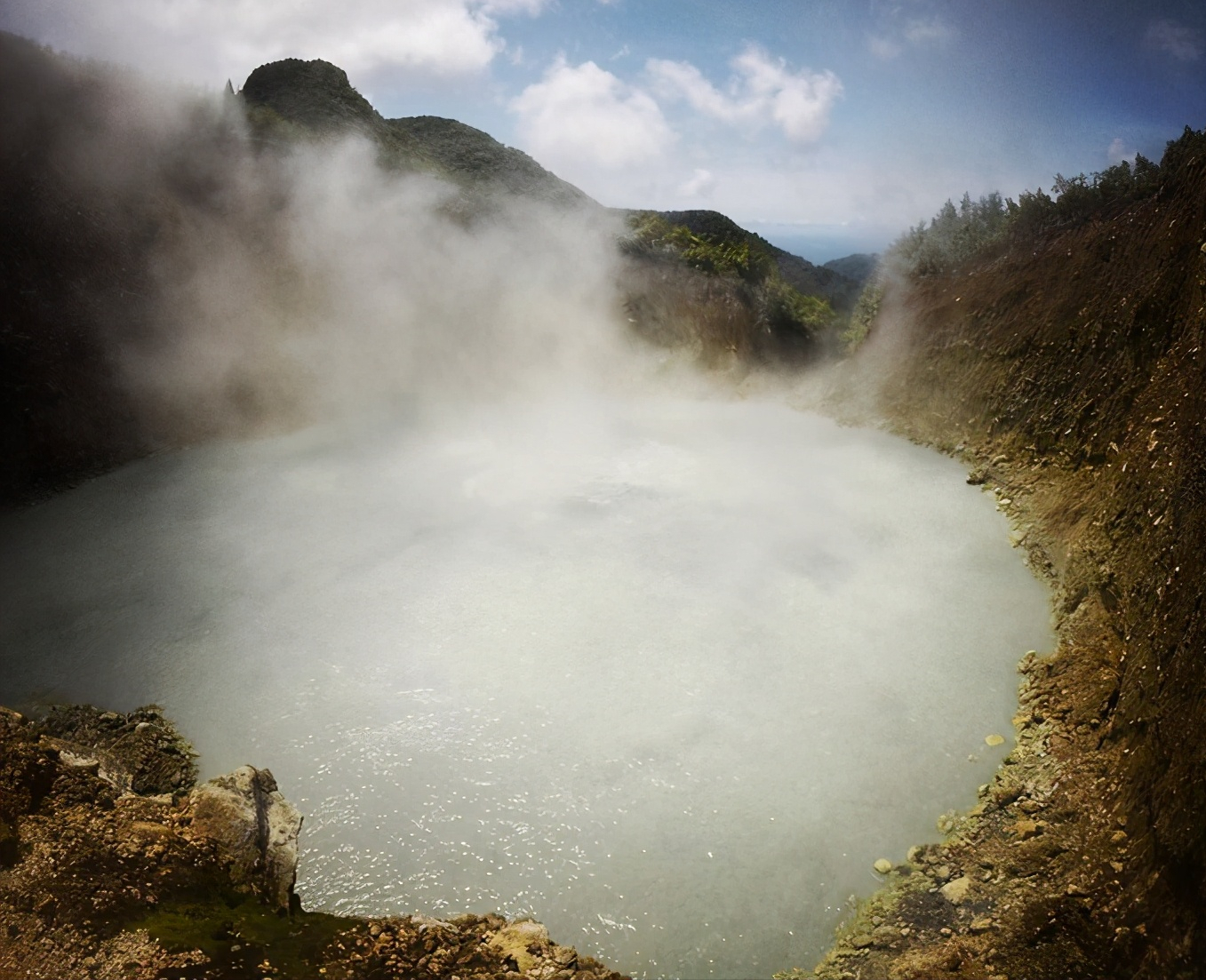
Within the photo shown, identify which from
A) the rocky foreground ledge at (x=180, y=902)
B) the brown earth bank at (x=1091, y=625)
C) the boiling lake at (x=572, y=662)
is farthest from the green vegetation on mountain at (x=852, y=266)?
the rocky foreground ledge at (x=180, y=902)

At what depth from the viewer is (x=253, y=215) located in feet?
57.7

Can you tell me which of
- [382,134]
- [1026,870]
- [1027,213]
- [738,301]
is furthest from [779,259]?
[1026,870]

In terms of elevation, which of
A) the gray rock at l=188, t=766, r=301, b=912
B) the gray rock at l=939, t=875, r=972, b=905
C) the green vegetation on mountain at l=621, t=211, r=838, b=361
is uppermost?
the green vegetation on mountain at l=621, t=211, r=838, b=361

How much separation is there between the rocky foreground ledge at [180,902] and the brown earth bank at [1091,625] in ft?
9.39

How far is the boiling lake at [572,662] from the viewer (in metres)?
5.51

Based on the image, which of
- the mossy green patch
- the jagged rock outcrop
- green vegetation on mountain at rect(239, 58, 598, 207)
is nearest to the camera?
the mossy green patch

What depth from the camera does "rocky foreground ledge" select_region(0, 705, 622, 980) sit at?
3879mm

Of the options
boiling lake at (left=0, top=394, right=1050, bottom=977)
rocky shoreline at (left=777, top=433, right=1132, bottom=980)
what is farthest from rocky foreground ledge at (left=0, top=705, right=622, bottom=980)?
→ rocky shoreline at (left=777, top=433, right=1132, bottom=980)

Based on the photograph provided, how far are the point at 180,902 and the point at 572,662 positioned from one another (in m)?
4.02

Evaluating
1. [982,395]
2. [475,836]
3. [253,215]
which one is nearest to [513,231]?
[253,215]

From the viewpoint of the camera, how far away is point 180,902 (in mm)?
4426

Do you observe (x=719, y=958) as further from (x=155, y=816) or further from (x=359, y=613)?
(x=359, y=613)

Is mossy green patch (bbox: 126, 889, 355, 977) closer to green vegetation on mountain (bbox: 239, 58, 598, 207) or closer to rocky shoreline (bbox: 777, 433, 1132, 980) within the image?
rocky shoreline (bbox: 777, 433, 1132, 980)

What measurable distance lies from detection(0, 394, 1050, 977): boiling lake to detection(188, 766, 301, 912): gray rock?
17.8 inches
